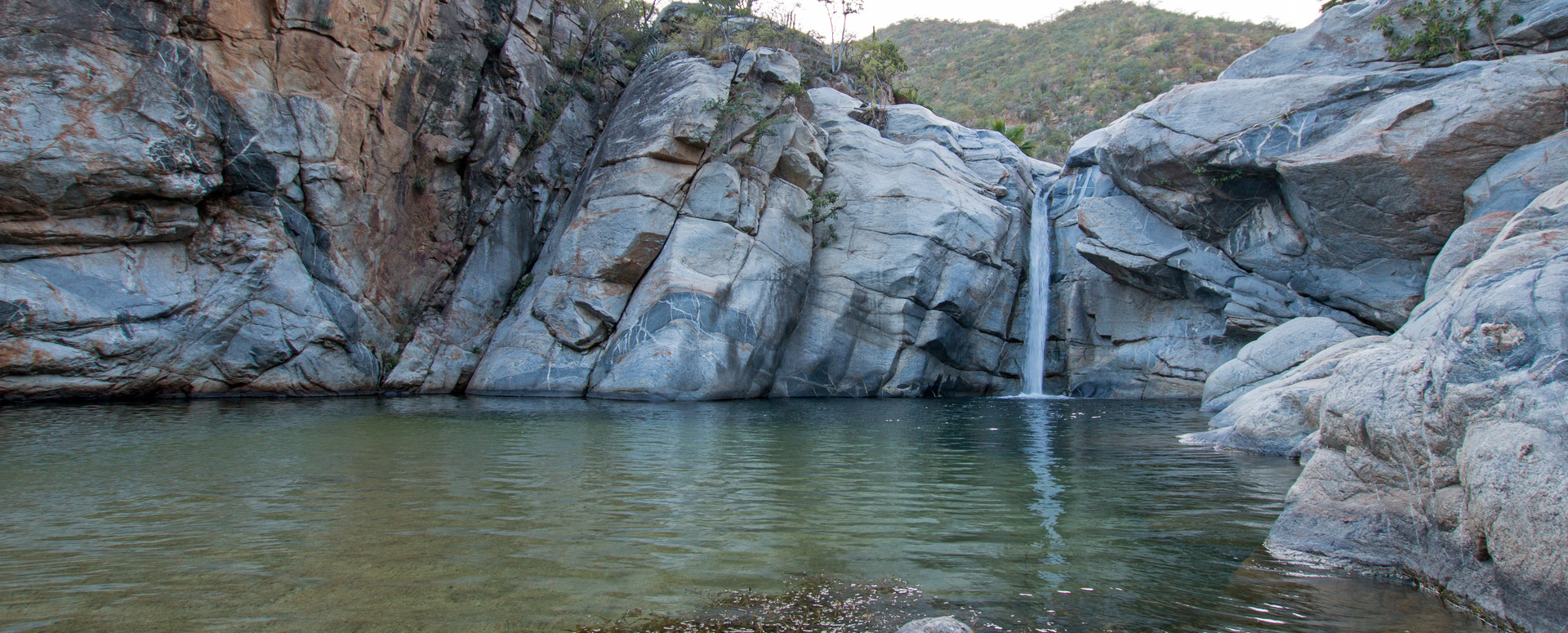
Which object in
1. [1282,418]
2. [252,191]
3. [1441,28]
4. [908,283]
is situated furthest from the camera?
[908,283]

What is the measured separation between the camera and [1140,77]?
55625mm

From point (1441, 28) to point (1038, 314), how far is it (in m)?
13.4

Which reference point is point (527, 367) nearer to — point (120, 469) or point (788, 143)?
point (788, 143)

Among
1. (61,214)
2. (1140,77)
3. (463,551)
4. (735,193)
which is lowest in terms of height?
(463,551)

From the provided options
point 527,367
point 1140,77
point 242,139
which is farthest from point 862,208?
point 1140,77

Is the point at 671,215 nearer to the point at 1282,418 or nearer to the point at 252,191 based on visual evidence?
the point at 252,191

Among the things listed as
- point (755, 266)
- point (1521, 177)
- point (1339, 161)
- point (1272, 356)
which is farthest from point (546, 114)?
point (1521, 177)

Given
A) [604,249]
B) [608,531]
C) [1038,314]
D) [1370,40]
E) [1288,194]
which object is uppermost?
[1370,40]

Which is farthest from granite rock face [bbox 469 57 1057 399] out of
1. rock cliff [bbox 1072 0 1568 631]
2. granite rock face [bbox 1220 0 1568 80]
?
granite rock face [bbox 1220 0 1568 80]

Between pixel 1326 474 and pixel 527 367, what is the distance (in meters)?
20.4

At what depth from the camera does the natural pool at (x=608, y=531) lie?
4418 millimetres

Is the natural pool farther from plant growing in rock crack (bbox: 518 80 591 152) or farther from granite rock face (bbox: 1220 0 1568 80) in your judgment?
plant growing in rock crack (bbox: 518 80 591 152)

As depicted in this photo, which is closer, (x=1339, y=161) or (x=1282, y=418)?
(x=1282, y=418)

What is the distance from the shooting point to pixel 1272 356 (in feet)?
55.6
